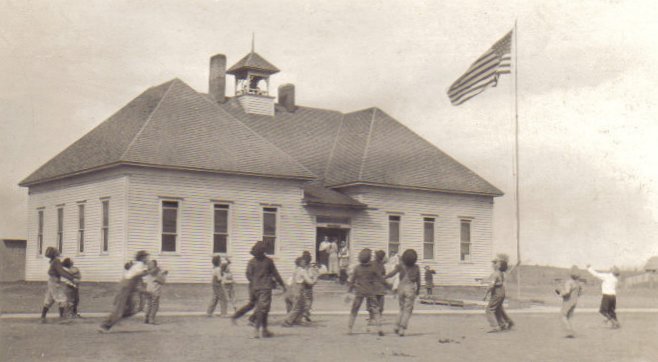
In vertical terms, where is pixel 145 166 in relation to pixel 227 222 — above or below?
above

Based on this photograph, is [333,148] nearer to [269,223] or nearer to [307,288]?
[269,223]

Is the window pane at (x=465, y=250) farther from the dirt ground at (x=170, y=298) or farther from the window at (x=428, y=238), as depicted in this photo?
the dirt ground at (x=170, y=298)

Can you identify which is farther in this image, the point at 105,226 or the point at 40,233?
the point at 40,233

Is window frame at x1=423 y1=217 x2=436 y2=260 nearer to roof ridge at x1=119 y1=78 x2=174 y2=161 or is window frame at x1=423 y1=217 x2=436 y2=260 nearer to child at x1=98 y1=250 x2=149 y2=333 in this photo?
roof ridge at x1=119 y1=78 x2=174 y2=161

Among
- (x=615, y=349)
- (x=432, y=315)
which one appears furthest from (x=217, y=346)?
(x=432, y=315)

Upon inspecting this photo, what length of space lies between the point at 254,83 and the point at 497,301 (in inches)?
891

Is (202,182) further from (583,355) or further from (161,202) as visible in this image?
(583,355)

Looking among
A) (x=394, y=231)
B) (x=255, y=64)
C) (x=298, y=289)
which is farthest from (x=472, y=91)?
(x=255, y=64)

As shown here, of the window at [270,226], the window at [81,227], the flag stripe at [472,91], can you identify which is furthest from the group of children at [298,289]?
the window at [81,227]

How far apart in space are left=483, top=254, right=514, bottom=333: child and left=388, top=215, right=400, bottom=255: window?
54.1 ft

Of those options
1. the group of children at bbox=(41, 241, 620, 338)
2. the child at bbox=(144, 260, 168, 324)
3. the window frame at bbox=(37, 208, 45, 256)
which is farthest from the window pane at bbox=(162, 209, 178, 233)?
the child at bbox=(144, 260, 168, 324)

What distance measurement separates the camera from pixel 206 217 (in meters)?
29.3

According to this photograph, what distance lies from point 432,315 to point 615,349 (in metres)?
8.55

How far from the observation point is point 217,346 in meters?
13.2
